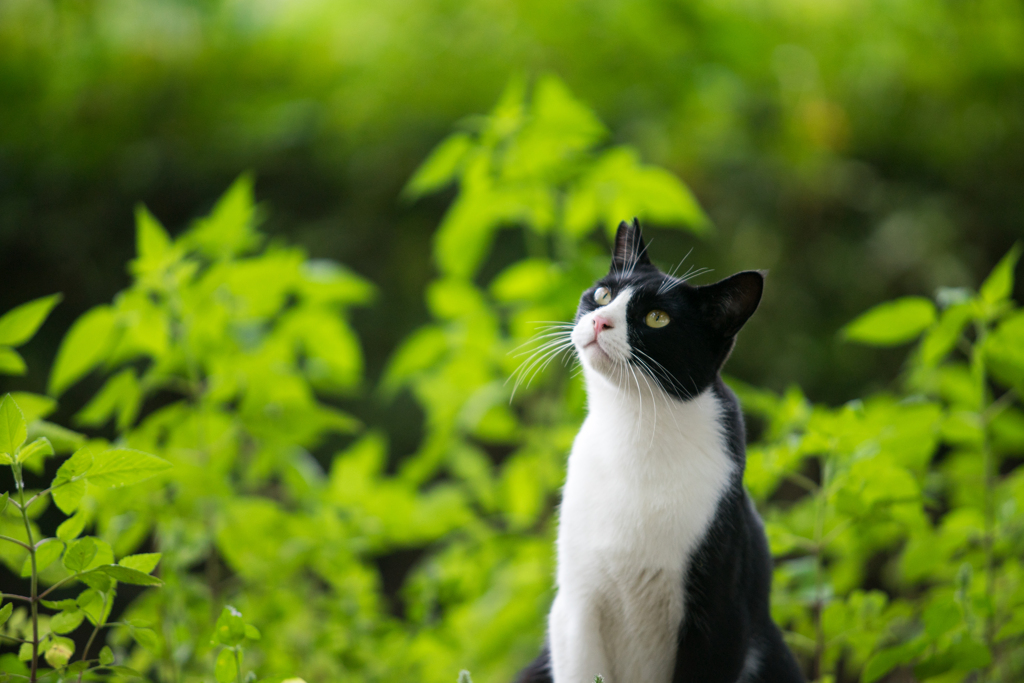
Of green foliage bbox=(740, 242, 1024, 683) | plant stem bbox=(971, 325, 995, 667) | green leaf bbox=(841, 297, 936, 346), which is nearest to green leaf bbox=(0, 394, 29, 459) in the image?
green foliage bbox=(740, 242, 1024, 683)

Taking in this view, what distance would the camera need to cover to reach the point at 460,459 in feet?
4.59

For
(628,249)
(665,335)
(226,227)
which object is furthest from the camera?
(226,227)

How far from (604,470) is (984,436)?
0.57 metres

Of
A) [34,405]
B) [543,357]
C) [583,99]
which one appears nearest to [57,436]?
[34,405]

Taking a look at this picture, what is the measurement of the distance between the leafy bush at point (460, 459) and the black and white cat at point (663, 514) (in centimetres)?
11

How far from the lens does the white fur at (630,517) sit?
673 mm

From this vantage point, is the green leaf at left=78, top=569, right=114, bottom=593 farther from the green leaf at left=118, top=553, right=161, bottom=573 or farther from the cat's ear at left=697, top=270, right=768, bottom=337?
the cat's ear at left=697, top=270, right=768, bottom=337

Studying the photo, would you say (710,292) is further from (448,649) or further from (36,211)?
(36,211)

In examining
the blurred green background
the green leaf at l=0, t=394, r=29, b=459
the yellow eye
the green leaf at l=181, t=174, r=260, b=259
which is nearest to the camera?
the green leaf at l=0, t=394, r=29, b=459

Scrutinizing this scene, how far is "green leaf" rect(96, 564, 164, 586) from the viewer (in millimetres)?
602

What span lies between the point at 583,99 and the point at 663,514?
156 cm

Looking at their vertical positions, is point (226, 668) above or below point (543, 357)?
below

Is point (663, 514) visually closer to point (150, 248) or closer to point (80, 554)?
point (80, 554)

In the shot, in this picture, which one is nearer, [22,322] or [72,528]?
[72,528]
